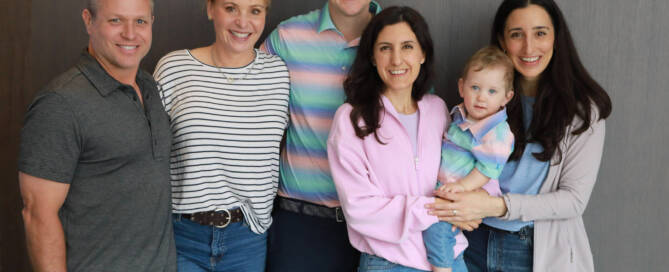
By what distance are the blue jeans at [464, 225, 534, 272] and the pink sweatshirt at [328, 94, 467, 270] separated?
0.19 meters

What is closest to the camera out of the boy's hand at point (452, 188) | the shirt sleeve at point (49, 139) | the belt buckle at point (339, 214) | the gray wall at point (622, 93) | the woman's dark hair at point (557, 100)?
the shirt sleeve at point (49, 139)

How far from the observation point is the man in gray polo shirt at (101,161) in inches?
57.5

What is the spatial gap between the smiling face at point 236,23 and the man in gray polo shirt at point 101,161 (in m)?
0.30

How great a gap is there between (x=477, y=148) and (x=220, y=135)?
3.26 ft

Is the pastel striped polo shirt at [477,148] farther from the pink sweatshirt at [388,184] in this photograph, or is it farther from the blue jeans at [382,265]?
the blue jeans at [382,265]

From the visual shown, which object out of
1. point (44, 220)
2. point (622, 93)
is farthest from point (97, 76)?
point (622, 93)

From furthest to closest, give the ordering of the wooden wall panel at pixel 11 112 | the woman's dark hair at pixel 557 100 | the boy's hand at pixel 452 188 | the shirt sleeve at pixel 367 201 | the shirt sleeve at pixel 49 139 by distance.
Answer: the wooden wall panel at pixel 11 112 → the woman's dark hair at pixel 557 100 → the boy's hand at pixel 452 188 → the shirt sleeve at pixel 367 201 → the shirt sleeve at pixel 49 139

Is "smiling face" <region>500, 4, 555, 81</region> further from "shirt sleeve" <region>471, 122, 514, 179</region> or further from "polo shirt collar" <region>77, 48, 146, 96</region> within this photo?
"polo shirt collar" <region>77, 48, 146, 96</region>

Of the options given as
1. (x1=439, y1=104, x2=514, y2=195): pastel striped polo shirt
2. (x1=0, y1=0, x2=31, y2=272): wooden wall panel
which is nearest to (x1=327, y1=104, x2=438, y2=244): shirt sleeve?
(x1=439, y1=104, x2=514, y2=195): pastel striped polo shirt

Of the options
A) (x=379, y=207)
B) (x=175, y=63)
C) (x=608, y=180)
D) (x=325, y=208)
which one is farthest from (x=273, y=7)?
(x=608, y=180)

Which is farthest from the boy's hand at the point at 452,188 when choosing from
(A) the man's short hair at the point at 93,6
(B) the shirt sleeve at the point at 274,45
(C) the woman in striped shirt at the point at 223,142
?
(A) the man's short hair at the point at 93,6

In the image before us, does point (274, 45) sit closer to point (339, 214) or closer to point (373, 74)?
point (373, 74)

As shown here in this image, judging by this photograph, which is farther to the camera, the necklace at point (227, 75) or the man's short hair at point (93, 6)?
the necklace at point (227, 75)

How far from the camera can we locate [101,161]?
156 centimetres
